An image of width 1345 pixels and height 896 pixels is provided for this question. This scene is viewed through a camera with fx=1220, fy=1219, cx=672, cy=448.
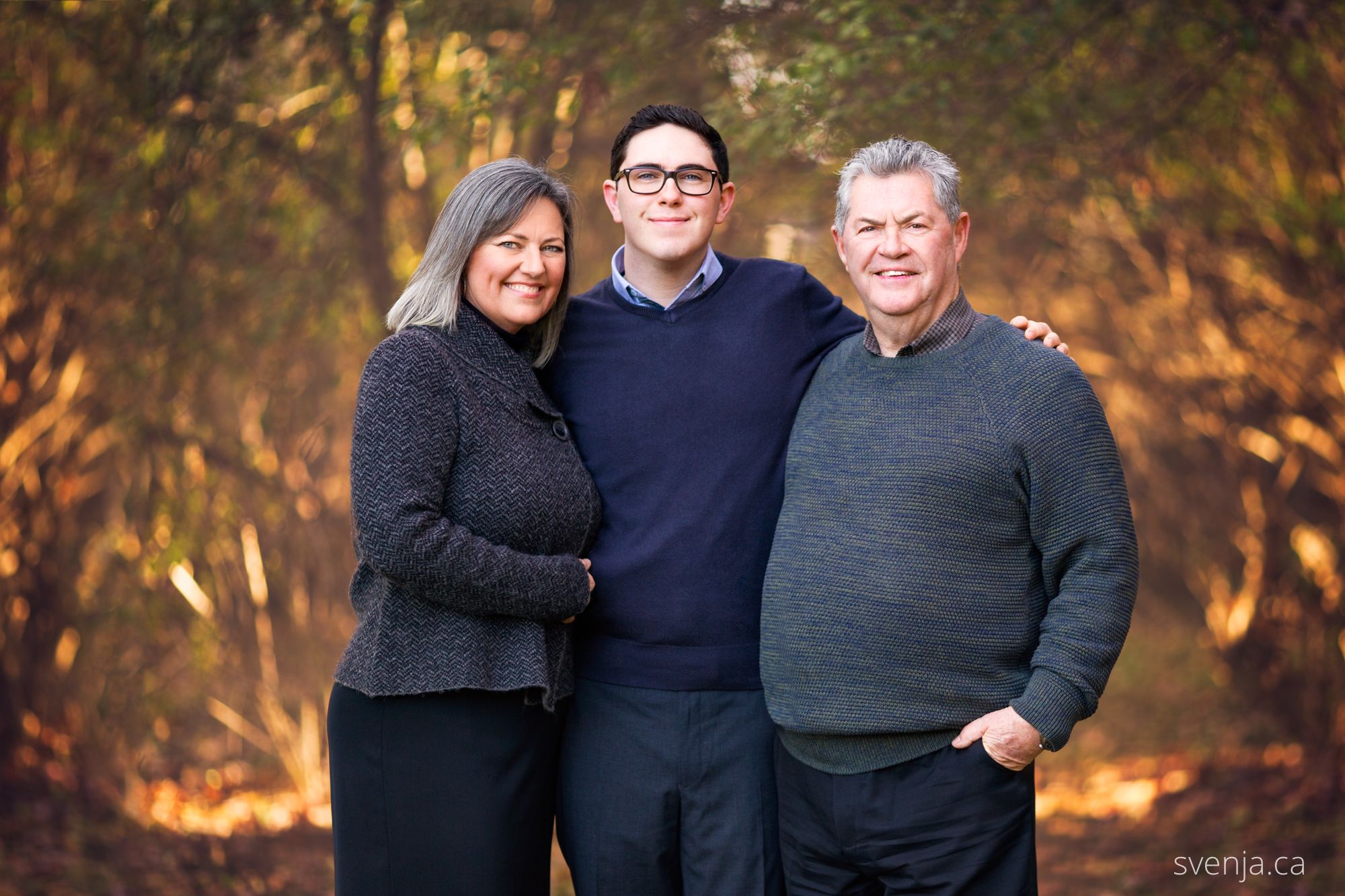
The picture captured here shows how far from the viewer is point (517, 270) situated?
2.49 meters

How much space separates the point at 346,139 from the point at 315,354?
1.51 meters

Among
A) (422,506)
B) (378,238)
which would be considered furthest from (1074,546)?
(378,238)

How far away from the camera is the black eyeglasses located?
256cm

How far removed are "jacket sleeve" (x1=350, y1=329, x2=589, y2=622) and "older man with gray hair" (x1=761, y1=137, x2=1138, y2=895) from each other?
1.64 ft

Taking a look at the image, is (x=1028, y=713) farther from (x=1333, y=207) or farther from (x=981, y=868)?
(x=1333, y=207)

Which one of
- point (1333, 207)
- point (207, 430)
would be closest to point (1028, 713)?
point (1333, 207)

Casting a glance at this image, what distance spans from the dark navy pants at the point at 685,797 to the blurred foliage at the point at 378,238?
2.03 metres

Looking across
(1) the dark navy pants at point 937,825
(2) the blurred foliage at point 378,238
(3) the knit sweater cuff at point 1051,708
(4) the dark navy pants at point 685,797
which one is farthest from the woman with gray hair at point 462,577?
(2) the blurred foliage at point 378,238

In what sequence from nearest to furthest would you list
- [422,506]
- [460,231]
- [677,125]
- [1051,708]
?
[1051,708] < [422,506] < [460,231] < [677,125]

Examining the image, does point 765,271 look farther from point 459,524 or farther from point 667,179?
point 459,524

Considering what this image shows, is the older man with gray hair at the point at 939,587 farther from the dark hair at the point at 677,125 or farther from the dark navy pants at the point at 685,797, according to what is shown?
the dark hair at the point at 677,125

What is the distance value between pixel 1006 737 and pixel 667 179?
130 centimetres

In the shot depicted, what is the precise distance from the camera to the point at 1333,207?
440 cm

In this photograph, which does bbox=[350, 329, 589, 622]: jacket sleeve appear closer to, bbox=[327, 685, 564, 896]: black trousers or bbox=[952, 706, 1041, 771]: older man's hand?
bbox=[327, 685, 564, 896]: black trousers
